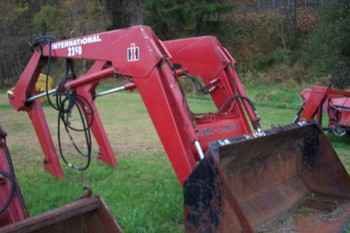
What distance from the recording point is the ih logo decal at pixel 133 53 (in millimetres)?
4068

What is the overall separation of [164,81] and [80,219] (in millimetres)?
1299

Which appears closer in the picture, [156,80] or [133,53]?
[156,80]

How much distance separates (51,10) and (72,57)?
23.4m

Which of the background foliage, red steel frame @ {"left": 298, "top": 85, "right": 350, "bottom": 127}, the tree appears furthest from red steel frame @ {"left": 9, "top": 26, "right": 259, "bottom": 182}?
the tree

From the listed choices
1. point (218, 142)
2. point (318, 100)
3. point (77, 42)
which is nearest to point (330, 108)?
point (318, 100)

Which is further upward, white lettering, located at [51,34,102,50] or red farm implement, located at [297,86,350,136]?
white lettering, located at [51,34,102,50]

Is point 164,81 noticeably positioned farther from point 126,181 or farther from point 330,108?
point 330,108

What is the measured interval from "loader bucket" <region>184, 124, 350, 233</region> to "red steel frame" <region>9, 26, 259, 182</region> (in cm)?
30

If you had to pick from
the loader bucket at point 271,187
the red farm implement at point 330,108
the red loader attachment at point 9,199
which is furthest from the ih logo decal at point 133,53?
the red farm implement at point 330,108

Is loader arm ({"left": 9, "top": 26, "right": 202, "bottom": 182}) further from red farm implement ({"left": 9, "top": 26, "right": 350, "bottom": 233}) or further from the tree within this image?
the tree

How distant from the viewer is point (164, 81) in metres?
3.90

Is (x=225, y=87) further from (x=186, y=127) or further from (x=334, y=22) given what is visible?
(x=334, y=22)

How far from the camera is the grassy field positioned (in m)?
4.53

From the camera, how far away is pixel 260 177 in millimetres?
4500
